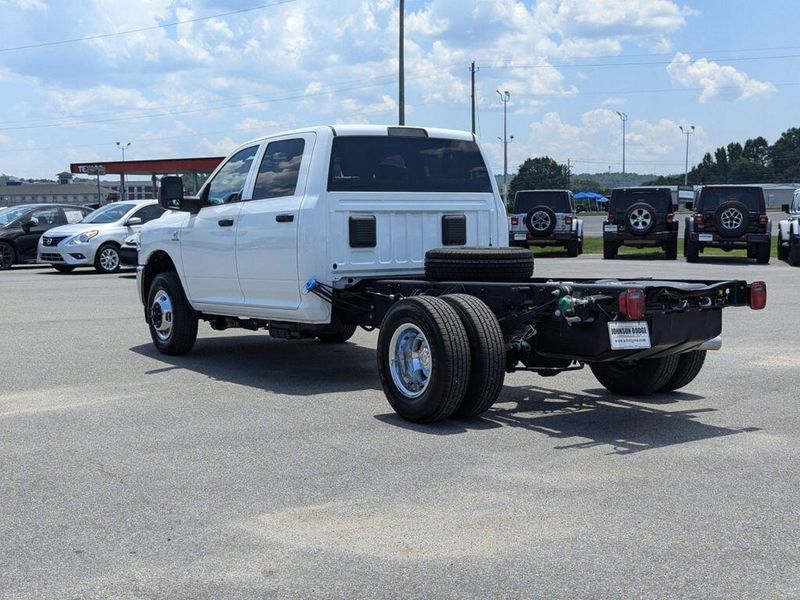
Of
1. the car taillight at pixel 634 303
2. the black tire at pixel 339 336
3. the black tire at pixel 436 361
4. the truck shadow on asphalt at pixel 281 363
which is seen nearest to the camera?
the car taillight at pixel 634 303

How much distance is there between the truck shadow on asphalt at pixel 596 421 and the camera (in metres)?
6.61

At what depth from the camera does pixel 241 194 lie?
9391 mm

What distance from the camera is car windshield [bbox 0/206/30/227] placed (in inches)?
998

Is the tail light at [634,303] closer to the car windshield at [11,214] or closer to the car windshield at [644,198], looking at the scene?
the car windshield at [11,214]

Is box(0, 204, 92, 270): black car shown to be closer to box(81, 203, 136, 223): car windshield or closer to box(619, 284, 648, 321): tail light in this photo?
box(81, 203, 136, 223): car windshield

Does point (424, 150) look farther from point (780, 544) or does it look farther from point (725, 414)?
point (780, 544)

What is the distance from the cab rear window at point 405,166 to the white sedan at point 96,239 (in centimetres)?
1442

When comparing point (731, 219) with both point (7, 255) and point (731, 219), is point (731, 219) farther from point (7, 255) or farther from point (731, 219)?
point (7, 255)

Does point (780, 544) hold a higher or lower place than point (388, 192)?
lower

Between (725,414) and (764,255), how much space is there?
65.5ft

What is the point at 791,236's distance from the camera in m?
25.0

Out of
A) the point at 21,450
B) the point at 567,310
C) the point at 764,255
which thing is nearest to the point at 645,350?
the point at 567,310

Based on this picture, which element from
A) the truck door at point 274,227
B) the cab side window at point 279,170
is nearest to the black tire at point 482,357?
the truck door at point 274,227

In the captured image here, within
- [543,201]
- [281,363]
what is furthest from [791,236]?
[281,363]
